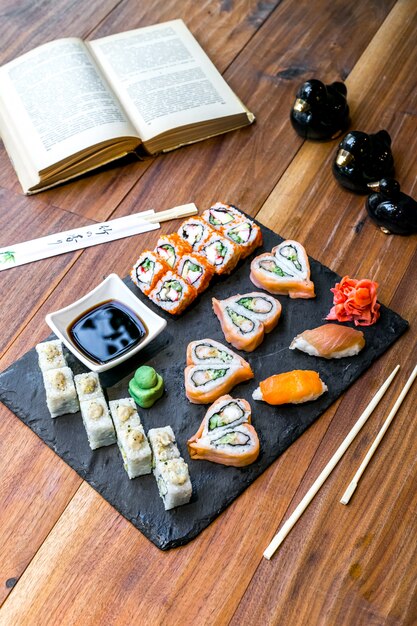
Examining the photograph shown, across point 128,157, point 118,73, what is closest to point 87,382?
point 128,157

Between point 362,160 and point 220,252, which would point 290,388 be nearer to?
point 220,252

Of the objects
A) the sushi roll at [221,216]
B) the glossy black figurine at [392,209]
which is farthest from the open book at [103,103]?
the glossy black figurine at [392,209]

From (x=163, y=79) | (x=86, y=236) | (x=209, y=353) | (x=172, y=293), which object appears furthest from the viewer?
(x=163, y=79)

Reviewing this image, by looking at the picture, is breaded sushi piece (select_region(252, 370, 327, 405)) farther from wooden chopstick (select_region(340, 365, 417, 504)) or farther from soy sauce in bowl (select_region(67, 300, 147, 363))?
soy sauce in bowl (select_region(67, 300, 147, 363))

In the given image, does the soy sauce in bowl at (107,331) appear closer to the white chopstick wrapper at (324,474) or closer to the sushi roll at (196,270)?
the sushi roll at (196,270)

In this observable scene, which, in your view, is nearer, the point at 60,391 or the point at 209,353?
the point at 60,391

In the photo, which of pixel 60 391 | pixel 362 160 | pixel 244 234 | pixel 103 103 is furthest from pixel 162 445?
pixel 103 103
